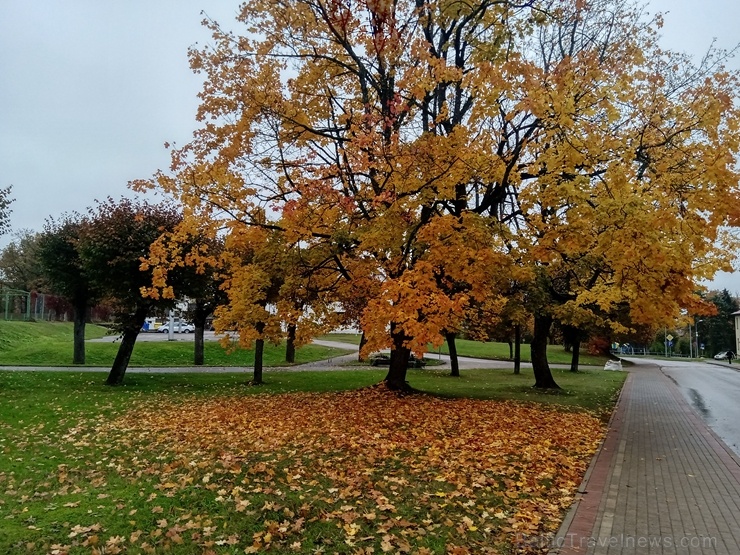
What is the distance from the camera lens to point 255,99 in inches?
448

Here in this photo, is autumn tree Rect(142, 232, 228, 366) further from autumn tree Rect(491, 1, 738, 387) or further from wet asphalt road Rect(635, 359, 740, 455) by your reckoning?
wet asphalt road Rect(635, 359, 740, 455)

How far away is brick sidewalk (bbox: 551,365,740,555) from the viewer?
4.49m

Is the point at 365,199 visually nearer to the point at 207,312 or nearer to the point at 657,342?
the point at 207,312

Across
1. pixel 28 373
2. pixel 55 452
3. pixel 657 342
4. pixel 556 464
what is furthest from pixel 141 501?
pixel 657 342

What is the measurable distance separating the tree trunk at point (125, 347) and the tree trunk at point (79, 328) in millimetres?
8479

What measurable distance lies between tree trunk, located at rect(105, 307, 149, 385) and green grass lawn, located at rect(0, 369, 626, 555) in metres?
3.72

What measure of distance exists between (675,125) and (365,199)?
21.6 feet

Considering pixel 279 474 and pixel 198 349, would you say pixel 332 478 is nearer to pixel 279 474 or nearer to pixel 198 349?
pixel 279 474

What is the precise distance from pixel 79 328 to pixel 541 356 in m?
20.1

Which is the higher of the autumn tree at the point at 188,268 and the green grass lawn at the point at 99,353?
the autumn tree at the point at 188,268

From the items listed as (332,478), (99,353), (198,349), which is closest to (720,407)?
(332,478)

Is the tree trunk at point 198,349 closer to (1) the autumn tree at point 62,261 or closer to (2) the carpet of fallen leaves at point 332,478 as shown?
(1) the autumn tree at point 62,261

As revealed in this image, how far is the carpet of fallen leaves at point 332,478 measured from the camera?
14.3ft

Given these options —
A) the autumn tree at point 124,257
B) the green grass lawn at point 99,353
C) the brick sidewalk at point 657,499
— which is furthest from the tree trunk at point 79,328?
the brick sidewalk at point 657,499
